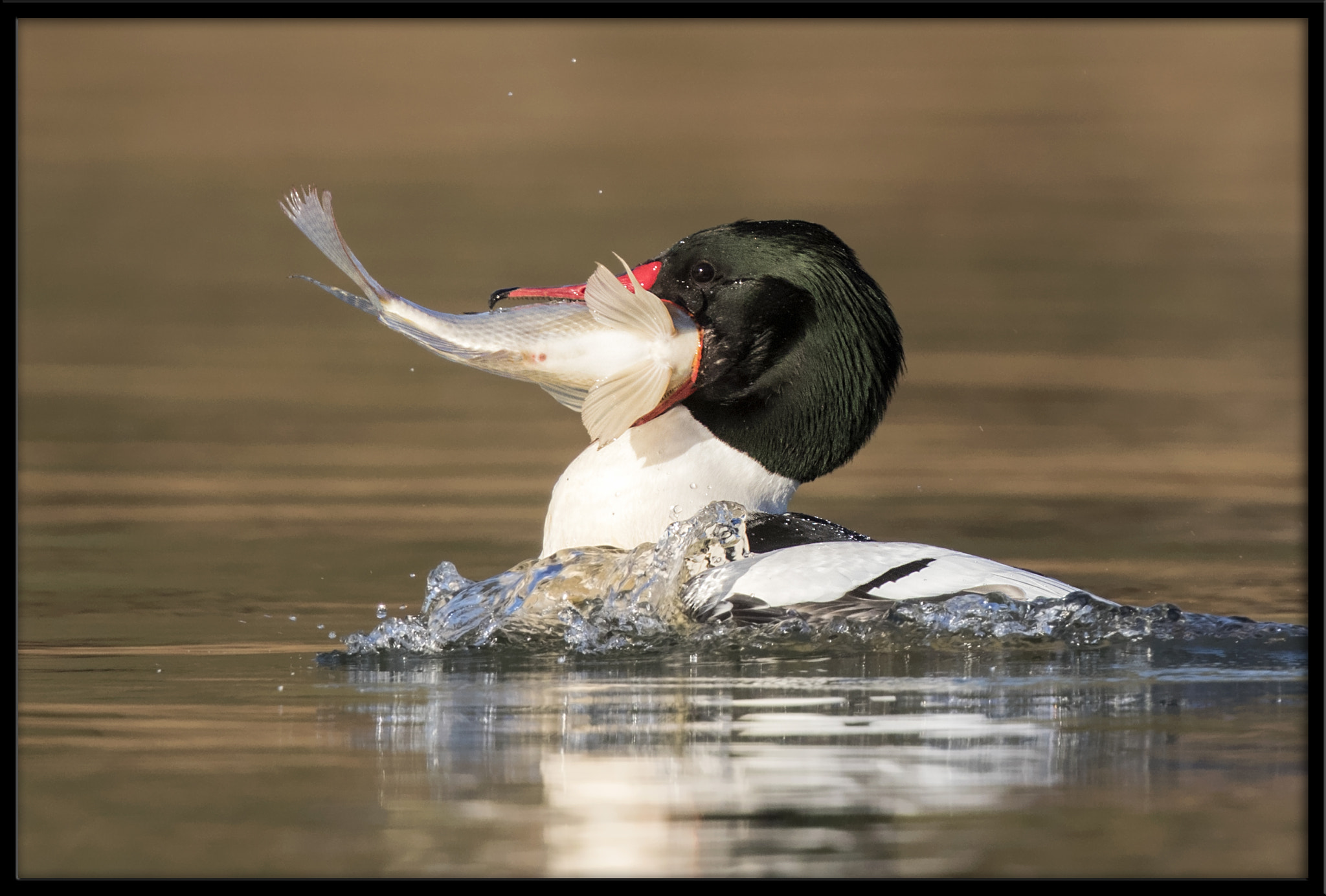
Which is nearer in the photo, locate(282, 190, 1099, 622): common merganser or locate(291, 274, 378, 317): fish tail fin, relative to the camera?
locate(291, 274, 378, 317): fish tail fin

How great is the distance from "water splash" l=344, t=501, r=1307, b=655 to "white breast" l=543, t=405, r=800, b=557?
76mm

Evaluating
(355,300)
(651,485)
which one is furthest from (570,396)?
(355,300)

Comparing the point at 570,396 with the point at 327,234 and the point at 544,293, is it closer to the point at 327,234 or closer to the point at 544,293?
the point at 544,293

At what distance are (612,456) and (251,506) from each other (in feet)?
8.48

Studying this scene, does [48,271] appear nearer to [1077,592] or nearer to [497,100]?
[497,100]

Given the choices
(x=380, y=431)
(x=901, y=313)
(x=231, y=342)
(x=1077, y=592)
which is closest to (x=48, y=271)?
(x=231, y=342)

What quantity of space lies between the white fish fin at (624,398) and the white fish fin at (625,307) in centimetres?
10

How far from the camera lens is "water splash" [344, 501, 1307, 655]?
5.46 meters

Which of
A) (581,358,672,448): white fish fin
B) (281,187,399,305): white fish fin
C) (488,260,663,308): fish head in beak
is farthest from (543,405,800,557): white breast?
(281,187,399,305): white fish fin

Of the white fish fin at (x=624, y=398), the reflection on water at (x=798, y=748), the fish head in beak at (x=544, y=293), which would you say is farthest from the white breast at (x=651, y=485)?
the reflection on water at (x=798, y=748)

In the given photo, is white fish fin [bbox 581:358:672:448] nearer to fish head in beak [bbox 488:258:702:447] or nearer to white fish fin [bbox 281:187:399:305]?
fish head in beak [bbox 488:258:702:447]

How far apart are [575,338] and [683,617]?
0.86 m

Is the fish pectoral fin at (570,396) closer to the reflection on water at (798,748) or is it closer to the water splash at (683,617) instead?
the water splash at (683,617)

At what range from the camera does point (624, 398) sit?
5891mm
